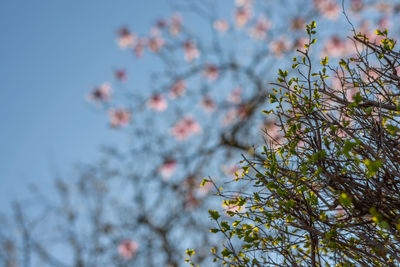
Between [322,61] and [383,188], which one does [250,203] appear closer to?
[383,188]

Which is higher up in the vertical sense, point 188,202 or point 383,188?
point 188,202

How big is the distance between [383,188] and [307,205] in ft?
1.35

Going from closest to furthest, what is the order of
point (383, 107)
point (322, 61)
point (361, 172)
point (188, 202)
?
1. point (361, 172)
2. point (383, 107)
3. point (322, 61)
4. point (188, 202)

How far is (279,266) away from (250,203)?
1.30ft

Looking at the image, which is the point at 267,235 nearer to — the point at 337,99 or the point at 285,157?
the point at 285,157

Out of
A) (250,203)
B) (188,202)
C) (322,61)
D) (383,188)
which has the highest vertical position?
(188,202)

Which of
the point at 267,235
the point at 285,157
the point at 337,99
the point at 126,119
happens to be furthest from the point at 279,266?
the point at 126,119

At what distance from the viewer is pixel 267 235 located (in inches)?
80.4

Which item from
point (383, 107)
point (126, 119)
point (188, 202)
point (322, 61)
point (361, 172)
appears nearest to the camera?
point (361, 172)

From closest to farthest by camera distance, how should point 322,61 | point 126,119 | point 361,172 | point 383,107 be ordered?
point 361,172, point 383,107, point 322,61, point 126,119

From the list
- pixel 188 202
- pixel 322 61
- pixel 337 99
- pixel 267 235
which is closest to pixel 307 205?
pixel 267 235

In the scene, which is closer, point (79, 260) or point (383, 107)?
point (383, 107)

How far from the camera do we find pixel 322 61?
7.08 ft

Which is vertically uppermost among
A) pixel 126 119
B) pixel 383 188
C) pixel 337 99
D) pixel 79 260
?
pixel 126 119
